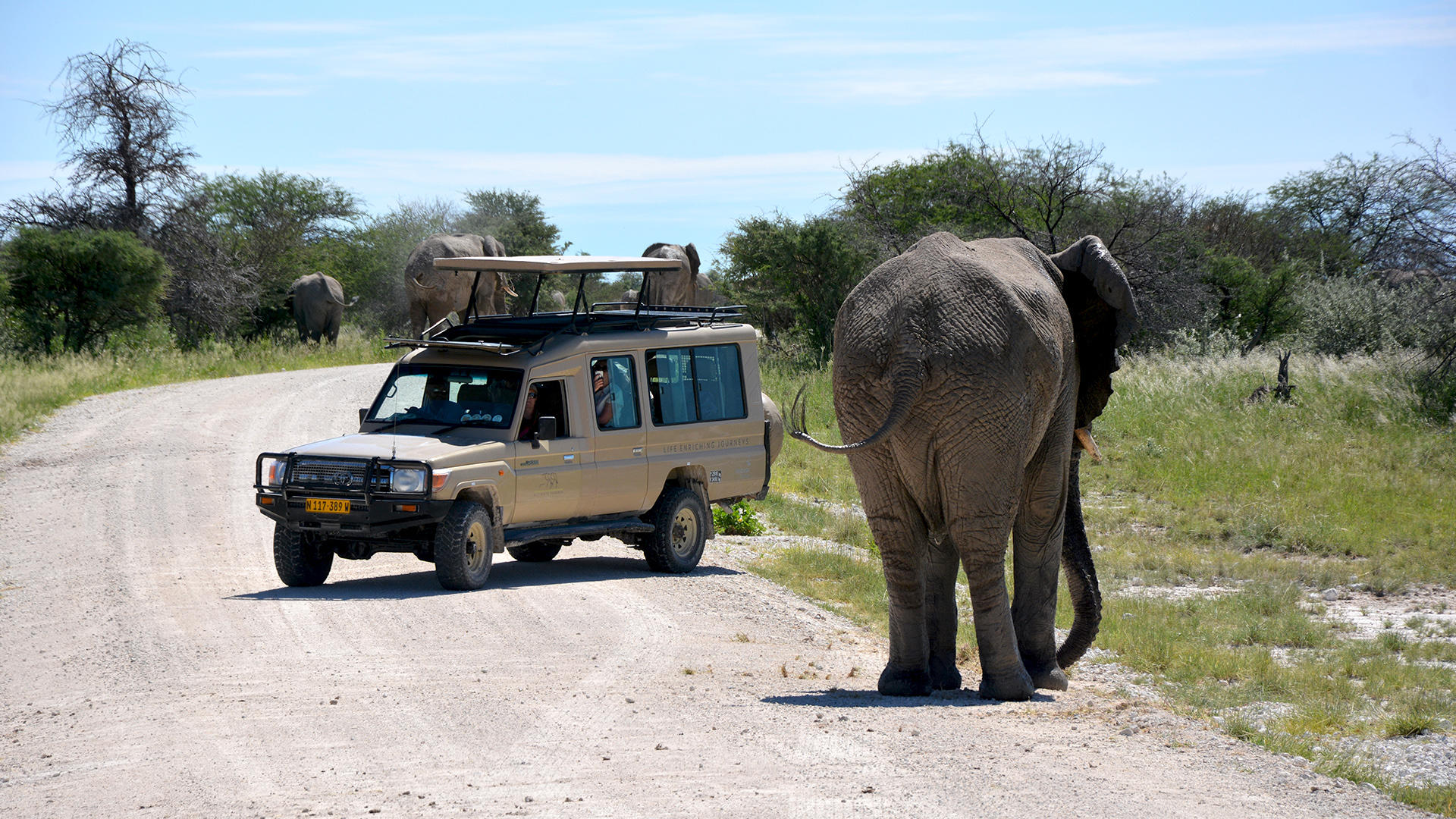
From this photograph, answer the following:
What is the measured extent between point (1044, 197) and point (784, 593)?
69.4ft

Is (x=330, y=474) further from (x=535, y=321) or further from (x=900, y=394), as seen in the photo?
(x=900, y=394)

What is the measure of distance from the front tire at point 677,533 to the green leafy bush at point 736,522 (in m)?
2.94

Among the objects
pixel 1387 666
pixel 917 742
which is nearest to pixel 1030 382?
pixel 917 742

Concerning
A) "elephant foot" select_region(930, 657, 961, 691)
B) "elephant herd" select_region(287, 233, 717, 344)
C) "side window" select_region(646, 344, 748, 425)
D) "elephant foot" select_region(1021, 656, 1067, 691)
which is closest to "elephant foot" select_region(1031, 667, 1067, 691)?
"elephant foot" select_region(1021, 656, 1067, 691)

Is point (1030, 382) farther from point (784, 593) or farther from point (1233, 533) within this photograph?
point (1233, 533)

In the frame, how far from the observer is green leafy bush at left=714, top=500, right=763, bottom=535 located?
16.6 metres

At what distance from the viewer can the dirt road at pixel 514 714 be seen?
5.69m

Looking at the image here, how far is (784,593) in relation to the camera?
1270cm

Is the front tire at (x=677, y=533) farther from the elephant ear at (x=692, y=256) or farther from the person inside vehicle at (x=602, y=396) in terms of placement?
the elephant ear at (x=692, y=256)

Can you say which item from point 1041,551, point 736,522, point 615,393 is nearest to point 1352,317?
point 736,522

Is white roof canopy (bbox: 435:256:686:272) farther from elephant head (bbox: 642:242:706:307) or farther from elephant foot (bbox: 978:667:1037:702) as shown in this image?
elephant head (bbox: 642:242:706:307)

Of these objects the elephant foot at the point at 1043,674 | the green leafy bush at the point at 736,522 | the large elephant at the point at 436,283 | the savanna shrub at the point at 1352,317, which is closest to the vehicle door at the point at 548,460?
the green leafy bush at the point at 736,522

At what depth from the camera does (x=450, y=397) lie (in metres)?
12.2

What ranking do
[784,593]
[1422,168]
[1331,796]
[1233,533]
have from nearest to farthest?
[1331,796] < [784,593] < [1233,533] < [1422,168]
